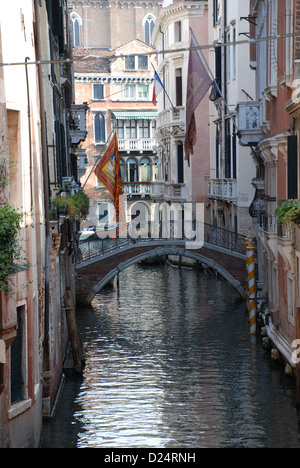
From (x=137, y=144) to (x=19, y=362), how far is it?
3957 centimetres

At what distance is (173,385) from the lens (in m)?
17.4

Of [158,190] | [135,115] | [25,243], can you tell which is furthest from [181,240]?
[135,115]

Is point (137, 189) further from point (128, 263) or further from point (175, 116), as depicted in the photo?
point (128, 263)

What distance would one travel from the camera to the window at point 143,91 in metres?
51.5

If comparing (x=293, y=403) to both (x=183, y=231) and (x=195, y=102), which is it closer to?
(x=195, y=102)

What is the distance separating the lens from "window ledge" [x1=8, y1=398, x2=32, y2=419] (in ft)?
34.7

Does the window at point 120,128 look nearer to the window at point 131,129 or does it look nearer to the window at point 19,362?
the window at point 131,129

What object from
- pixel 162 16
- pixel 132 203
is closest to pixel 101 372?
pixel 162 16

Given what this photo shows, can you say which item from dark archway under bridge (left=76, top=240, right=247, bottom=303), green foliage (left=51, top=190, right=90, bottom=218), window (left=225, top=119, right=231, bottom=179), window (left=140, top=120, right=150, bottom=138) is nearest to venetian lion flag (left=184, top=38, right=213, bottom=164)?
green foliage (left=51, top=190, right=90, bottom=218)

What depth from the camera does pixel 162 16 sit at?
123 ft

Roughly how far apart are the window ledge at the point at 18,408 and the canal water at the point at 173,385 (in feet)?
6.42

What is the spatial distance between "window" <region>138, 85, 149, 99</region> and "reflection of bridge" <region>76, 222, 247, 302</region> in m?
24.5

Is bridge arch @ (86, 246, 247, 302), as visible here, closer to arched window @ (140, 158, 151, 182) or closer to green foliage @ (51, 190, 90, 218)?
green foliage @ (51, 190, 90, 218)

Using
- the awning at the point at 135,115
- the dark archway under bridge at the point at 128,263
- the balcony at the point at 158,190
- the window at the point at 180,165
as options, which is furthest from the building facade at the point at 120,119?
the dark archway under bridge at the point at 128,263
